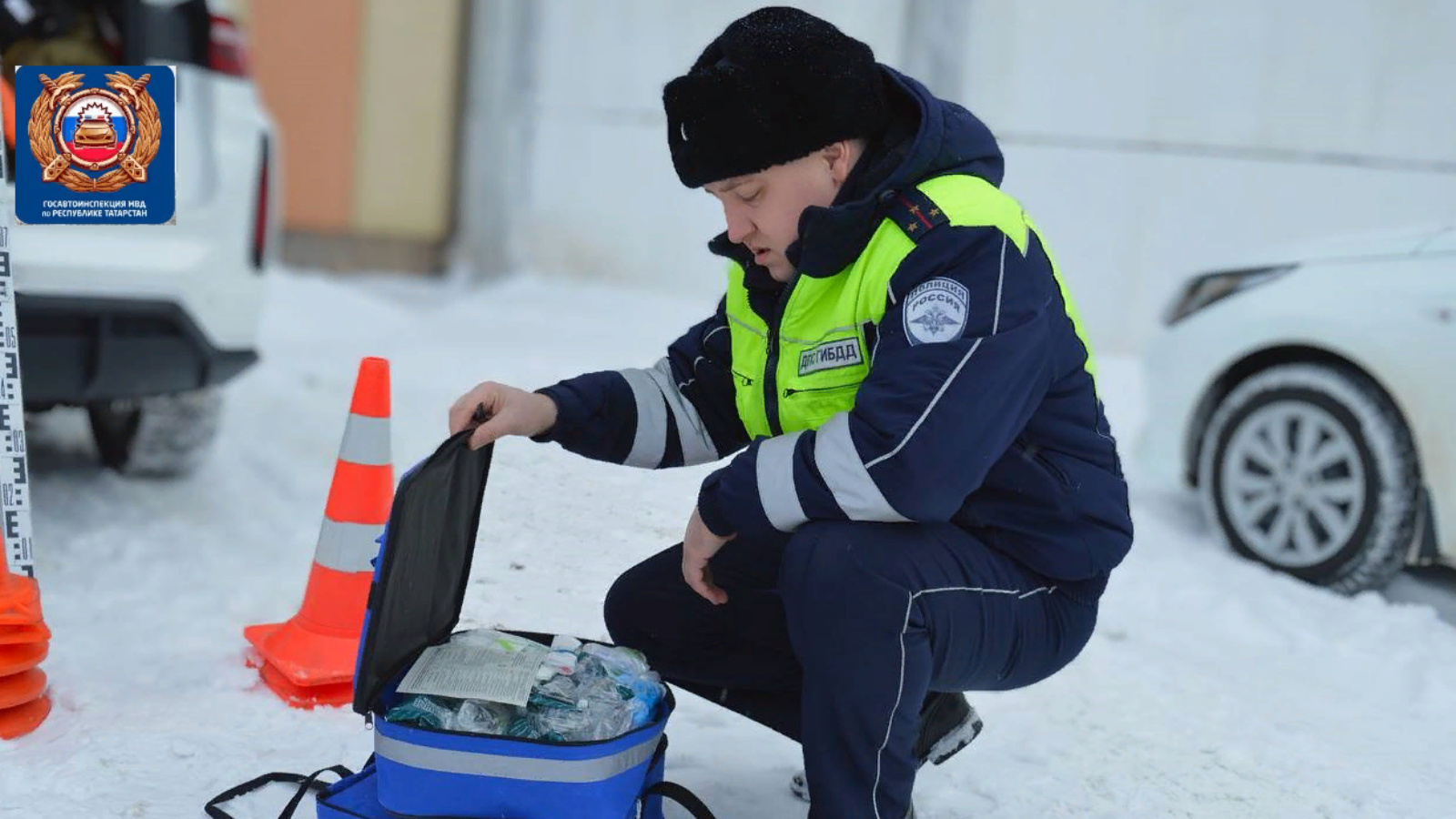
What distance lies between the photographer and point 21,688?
7.86 feet

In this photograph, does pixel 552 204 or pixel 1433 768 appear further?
pixel 552 204

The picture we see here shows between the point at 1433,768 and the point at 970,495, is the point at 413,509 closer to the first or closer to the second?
the point at 970,495

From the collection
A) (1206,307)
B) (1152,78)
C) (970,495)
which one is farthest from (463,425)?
(1152,78)

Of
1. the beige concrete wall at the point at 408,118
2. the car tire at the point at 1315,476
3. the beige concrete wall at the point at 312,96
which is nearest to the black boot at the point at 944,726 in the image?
the car tire at the point at 1315,476

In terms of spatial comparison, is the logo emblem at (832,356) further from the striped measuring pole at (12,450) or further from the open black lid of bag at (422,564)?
the striped measuring pole at (12,450)

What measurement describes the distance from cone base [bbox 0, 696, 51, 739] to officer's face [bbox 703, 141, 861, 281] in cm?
147

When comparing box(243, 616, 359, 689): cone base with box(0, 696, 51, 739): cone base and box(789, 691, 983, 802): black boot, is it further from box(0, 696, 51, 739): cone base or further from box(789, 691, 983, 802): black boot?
box(789, 691, 983, 802): black boot

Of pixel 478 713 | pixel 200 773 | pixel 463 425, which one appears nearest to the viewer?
pixel 478 713

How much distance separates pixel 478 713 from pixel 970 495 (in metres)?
0.74

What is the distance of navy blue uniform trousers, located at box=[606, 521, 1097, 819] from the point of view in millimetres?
1861

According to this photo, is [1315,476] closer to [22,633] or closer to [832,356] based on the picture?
[832,356]

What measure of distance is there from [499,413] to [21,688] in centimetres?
101

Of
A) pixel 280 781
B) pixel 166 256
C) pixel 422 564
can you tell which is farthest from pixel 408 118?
pixel 422 564

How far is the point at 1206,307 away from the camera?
13.9ft
